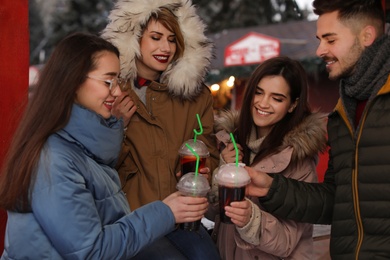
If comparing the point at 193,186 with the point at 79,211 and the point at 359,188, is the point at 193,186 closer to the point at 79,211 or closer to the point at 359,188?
the point at 79,211

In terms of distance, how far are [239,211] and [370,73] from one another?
3.29ft

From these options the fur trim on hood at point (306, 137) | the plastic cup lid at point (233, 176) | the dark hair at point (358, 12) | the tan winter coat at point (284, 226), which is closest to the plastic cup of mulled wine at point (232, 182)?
the plastic cup lid at point (233, 176)

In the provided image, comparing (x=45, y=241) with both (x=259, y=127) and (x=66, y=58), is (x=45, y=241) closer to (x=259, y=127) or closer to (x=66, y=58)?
(x=66, y=58)

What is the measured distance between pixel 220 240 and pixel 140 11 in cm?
167

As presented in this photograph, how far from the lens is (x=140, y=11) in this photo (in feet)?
10.1

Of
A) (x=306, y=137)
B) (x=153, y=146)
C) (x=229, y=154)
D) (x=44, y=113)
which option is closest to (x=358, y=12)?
(x=306, y=137)

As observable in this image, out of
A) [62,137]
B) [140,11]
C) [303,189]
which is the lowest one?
[303,189]

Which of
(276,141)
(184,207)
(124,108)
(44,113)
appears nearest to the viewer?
(44,113)

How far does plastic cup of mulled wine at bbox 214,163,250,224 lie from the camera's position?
2203 mm

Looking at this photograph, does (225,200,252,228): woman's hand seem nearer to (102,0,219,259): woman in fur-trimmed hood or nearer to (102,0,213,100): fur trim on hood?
(102,0,219,259): woman in fur-trimmed hood

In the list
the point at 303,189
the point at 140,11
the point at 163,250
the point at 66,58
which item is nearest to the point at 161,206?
the point at 163,250

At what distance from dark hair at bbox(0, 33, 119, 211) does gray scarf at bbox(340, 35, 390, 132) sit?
54.9 inches

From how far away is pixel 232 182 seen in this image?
220 cm

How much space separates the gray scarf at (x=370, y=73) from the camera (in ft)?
7.48
